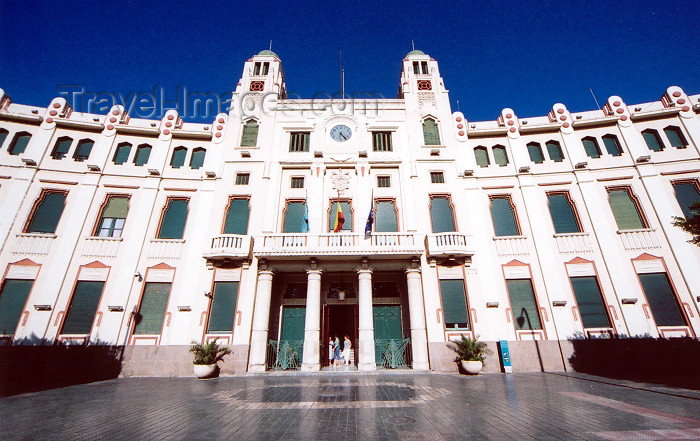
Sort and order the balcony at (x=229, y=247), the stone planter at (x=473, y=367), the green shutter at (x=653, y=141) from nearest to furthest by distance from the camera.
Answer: the stone planter at (x=473, y=367) → the balcony at (x=229, y=247) → the green shutter at (x=653, y=141)

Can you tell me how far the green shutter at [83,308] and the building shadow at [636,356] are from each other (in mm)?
25700

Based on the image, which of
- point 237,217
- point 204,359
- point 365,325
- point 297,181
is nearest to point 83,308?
point 204,359

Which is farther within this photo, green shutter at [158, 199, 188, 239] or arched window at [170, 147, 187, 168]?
arched window at [170, 147, 187, 168]

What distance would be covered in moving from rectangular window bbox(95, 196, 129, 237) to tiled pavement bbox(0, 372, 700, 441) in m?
9.54

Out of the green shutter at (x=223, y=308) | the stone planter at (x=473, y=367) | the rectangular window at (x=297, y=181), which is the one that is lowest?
the stone planter at (x=473, y=367)

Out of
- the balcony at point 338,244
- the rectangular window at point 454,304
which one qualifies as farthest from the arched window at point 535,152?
the balcony at point 338,244

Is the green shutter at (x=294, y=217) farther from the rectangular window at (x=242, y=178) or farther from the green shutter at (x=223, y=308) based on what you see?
the green shutter at (x=223, y=308)

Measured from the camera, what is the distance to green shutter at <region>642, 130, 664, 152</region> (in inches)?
764

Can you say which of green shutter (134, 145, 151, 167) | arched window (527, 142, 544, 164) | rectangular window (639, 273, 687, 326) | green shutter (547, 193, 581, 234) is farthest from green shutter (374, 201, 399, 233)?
green shutter (134, 145, 151, 167)

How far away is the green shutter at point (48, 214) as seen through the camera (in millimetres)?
17625

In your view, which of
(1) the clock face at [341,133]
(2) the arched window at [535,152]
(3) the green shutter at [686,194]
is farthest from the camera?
(1) the clock face at [341,133]

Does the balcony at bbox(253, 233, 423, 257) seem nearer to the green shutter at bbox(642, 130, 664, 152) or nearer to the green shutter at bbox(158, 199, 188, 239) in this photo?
the green shutter at bbox(158, 199, 188, 239)

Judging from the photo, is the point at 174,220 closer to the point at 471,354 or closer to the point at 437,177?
the point at 437,177

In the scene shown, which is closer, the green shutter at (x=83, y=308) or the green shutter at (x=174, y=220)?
the green shutter at (x=83, y=308)
